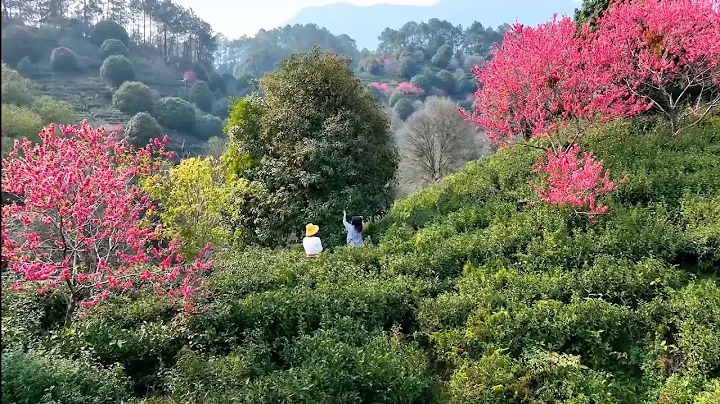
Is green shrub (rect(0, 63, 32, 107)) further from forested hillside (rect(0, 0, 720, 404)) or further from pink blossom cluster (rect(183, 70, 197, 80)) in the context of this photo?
pink blossom cluster (rect(183, 70, 197, 80))

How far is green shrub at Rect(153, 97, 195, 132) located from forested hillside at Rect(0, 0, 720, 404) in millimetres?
21343

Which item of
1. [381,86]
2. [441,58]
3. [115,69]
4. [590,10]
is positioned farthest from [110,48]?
[441,58]

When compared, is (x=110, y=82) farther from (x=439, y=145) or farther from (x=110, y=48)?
(x=439, y=145)

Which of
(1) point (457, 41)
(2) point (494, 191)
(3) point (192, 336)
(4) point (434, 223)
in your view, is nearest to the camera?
(3) point (192, 336)

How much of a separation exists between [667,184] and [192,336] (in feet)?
25.0

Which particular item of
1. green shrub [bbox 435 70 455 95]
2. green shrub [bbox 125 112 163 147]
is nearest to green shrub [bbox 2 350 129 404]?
green shrub [bbox 125 112 163 147]

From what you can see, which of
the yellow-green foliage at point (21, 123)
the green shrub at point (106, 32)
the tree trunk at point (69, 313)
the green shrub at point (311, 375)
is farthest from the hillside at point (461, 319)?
the green shrub at point (106, 32)

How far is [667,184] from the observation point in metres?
7.73

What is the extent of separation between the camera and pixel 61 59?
30500 millimetres

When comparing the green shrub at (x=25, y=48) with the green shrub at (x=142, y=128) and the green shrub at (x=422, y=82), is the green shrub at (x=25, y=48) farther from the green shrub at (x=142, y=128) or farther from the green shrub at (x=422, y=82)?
the green shrub at (x=422, y=82)

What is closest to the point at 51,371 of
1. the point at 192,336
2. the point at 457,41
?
the point at 192,336

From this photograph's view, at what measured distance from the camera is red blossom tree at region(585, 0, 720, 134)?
28.8ft

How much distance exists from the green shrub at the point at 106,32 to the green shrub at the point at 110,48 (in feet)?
4.91

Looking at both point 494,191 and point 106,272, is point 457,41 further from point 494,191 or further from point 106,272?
point 106,272
